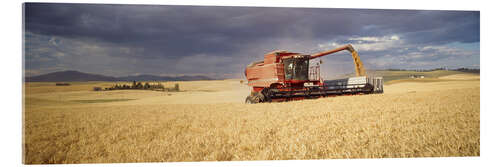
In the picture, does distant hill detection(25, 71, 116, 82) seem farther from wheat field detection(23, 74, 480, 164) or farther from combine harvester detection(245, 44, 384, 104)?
combine harvester detection(245, 44, 384, 104)

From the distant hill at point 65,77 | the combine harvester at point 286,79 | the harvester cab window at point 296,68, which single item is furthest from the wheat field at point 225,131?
the harvester cab window at point 296,68

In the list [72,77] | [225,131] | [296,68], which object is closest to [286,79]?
[296,68]

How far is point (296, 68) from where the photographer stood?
796 centimetres

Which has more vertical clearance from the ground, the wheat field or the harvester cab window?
the harvester cab window

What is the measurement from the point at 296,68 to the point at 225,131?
183 inches

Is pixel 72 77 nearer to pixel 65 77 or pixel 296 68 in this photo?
pixel 65 77

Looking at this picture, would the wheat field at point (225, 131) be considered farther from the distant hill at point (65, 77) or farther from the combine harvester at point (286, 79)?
the combine harvester at point (286, 79)

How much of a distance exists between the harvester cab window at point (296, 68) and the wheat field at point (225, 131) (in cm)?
284

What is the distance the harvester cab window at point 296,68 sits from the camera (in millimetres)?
7829

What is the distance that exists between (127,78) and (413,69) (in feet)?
19.7

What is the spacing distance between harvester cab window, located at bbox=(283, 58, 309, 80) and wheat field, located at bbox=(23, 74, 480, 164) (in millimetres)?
2842

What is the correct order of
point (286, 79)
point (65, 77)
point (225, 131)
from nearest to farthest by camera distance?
1. point (225, 131)
2. point (65, 77)
3. point (286, 79)

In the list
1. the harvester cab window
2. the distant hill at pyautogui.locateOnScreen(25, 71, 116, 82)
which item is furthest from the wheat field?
the harvester cab window

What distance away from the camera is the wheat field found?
10.8 feet
